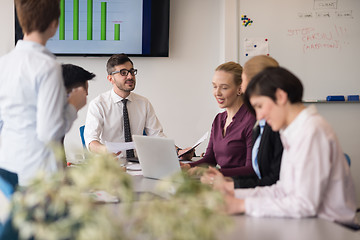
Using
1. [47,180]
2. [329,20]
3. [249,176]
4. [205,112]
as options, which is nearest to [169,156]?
[249,176]

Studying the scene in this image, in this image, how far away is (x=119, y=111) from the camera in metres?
3.59

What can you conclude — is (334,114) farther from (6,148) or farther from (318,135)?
(6,148)

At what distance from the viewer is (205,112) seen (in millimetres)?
4801

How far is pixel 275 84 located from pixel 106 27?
3.29m

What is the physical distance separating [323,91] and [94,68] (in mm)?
2422

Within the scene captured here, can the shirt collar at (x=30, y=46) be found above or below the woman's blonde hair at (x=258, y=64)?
above

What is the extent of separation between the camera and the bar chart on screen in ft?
14.9

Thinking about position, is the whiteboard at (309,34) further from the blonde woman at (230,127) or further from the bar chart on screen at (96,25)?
the blonde woman at (230,127)

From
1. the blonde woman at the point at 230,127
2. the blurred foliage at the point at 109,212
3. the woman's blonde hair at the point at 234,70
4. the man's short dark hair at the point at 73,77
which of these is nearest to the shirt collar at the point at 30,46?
the man's short dark hair at the point at 73,77

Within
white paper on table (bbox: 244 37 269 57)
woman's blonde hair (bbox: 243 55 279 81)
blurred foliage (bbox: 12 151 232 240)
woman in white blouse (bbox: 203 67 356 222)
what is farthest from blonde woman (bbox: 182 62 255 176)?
white paper on table (bbox: 244 37 269 57)

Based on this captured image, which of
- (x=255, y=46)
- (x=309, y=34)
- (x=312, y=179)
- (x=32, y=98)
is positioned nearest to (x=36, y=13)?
(x=32, y=98)

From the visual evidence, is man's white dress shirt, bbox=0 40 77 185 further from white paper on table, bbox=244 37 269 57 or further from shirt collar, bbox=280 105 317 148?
white paper on table, bbox=244 37 269 57

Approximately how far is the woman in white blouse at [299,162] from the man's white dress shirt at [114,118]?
1.98 metres

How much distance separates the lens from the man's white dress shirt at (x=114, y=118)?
345 cm
